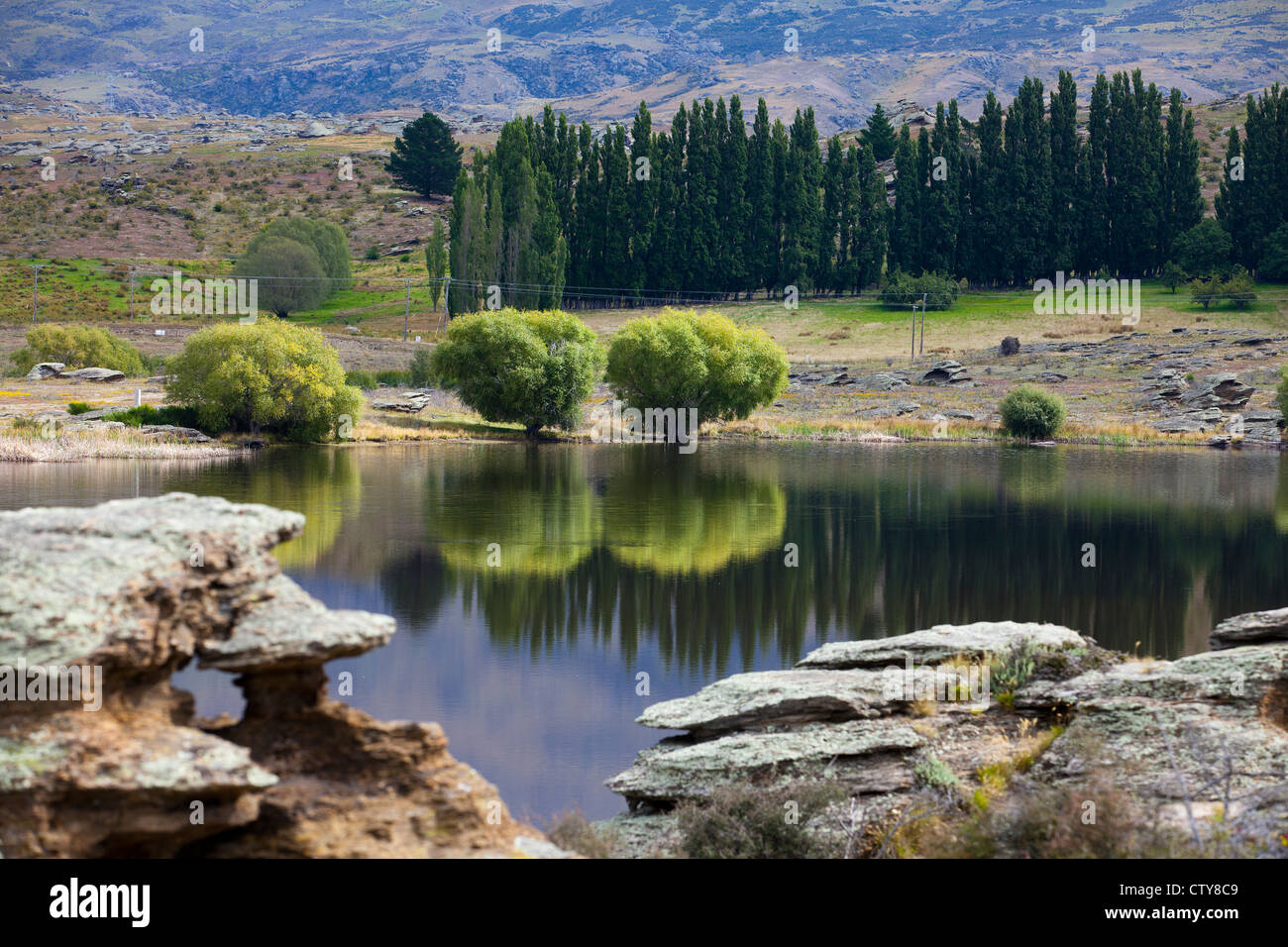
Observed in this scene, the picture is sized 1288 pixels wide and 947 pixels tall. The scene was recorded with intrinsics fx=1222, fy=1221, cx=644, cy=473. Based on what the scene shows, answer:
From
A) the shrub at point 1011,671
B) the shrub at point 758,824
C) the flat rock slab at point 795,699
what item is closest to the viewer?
the shrub at point 758,824

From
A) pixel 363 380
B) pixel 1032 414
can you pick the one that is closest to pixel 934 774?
pixel 1032 414

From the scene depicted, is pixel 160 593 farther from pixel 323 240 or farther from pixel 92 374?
pixel 323 240

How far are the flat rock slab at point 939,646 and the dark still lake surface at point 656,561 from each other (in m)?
3.29

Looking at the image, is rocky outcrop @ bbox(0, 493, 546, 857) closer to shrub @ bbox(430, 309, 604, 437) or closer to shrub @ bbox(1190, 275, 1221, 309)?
shrub @ bbox(430, 309, 604, 437)

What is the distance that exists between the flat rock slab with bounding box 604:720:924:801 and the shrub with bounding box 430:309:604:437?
162 feet

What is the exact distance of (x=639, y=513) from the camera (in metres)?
42.7

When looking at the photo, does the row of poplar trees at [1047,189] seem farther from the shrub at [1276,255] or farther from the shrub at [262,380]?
the shrub at [262,380]

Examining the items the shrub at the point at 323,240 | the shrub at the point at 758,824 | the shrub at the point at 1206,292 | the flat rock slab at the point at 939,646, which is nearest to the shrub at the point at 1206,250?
the shrub at the point at 1206,292

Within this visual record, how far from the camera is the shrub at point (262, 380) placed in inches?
2157

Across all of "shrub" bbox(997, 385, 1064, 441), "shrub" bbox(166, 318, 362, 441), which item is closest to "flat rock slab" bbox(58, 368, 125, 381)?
"shrub" bbox(166, 318, 362, 441)
